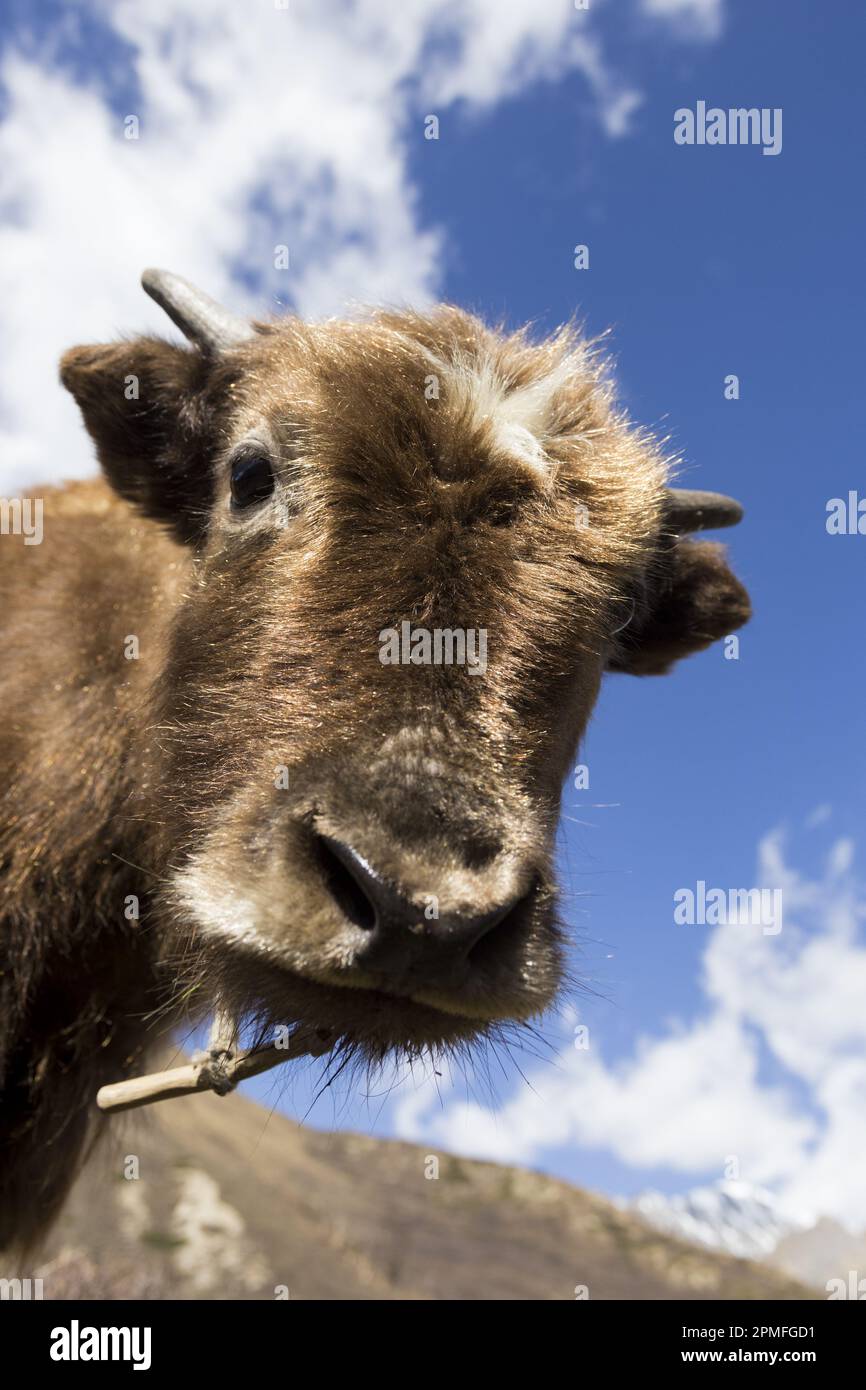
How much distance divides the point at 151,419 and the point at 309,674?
7.88ft

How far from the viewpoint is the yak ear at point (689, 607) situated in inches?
251

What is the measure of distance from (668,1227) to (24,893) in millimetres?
23345

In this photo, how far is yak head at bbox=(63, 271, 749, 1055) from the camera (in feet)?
11.1

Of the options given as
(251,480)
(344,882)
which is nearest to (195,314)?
(251,480)

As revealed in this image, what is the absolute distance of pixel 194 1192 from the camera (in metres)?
19.9

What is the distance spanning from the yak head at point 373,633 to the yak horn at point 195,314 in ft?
0.05

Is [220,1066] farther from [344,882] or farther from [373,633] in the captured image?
[373,633]

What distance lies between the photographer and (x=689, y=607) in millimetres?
6418

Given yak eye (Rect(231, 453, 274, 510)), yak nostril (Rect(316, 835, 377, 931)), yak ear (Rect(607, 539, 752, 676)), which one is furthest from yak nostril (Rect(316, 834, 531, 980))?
yak ear (Rect(607, 539, 752, 676))

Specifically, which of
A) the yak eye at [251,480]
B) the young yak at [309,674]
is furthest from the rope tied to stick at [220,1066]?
the yak eye at [251,480]

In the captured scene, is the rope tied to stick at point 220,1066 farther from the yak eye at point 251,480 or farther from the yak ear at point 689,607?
the yak ear at point 689,607

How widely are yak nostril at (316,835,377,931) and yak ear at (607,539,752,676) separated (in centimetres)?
324

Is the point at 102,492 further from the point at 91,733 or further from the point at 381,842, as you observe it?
the point at 381,842

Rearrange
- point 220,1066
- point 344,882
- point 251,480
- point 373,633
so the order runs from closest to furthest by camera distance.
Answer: point 344,882
point 373,633
point 220,1066
point 251,480
